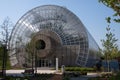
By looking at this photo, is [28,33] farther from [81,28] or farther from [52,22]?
[81,28]

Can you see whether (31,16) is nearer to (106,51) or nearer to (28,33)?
(28,33)

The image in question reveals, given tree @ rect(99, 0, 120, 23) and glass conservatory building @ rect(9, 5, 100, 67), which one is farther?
glass conservatory building @ rect(9, 5, 100, 67)

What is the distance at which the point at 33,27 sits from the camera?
74.3 m

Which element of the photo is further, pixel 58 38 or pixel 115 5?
pixel 58 38

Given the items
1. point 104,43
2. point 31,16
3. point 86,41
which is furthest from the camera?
point 31,16

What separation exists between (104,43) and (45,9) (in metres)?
23.2

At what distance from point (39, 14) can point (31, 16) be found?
2.31 metres

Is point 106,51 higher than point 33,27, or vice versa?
point 33,27

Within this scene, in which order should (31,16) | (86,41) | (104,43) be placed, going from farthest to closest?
(31,16)
(86,41)
(104,43)

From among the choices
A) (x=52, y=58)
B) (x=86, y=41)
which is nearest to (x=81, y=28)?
(x=86, y=41)

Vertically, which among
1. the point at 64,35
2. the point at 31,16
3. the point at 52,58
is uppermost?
the point at 31,16

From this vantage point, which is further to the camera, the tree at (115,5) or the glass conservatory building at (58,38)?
the glass conservatory building at (58,38)

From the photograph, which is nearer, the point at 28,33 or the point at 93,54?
the point at 28,33

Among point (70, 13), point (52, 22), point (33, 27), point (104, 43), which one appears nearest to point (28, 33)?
point (33, 27)
